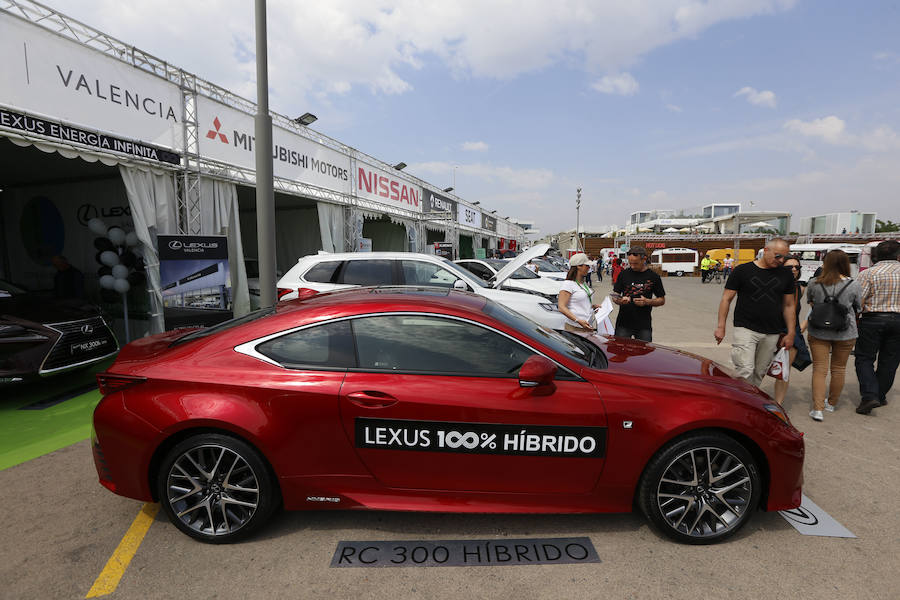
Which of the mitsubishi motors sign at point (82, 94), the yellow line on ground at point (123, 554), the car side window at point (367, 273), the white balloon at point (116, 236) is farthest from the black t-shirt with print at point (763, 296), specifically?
the white balloon at point (116, 236)

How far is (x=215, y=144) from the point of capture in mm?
8148

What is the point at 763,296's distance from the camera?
4.00 metres

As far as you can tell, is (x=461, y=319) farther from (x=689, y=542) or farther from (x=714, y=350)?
(x=714, y=350)

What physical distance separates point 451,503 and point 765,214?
78500 millimetres

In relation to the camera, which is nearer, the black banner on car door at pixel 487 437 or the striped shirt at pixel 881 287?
the black banner on car door at pixel 487 437

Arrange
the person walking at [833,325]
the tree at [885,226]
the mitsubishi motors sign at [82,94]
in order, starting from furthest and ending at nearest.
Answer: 1. the tree at [885,226]
2. the mitsubishi motors sign at [82,94]
3. the person walking at [833,325]

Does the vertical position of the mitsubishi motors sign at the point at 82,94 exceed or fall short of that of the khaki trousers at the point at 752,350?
it exceeds it

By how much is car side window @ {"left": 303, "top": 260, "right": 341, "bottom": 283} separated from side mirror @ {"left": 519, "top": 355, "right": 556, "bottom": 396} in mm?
4738

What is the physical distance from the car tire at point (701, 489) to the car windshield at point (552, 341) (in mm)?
629

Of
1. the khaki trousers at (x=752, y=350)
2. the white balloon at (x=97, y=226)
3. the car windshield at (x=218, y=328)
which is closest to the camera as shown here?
the car windshield at (x=218, y=328)

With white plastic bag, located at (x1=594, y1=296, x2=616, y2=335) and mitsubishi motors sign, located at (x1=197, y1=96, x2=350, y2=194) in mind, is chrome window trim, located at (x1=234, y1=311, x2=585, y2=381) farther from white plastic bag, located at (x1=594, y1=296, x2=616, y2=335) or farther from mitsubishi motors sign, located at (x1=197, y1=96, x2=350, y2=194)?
mitsubishi motors sign, located at (x1=197, y1=96, x2=350, y2=194)

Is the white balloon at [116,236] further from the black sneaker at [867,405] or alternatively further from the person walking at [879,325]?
the black sneaker at [867,405]

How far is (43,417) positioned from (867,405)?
8.47 metres

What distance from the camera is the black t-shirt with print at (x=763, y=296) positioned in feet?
13.0
